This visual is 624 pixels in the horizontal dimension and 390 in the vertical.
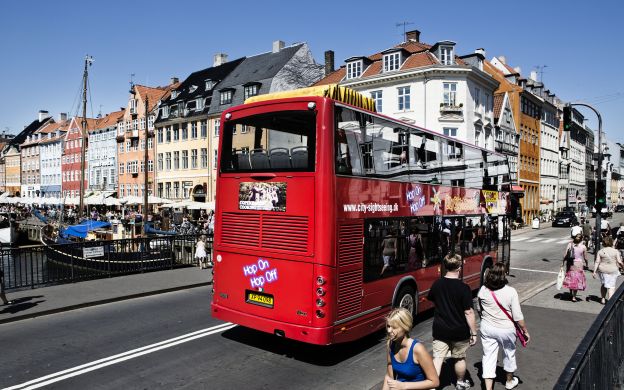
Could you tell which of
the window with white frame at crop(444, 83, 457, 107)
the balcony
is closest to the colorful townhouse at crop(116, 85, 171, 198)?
the balcony

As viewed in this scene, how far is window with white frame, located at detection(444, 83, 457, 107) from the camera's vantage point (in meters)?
38.7

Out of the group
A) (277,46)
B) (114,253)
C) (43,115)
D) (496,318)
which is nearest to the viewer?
(496,318)

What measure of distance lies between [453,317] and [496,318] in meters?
0.69

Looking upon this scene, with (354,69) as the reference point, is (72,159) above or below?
below

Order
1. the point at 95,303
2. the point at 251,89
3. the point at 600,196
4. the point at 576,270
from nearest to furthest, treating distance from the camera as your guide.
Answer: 1. the point at 576,270
2. the point at 95,303
3. the point at 600,196
4. the point at 251,89

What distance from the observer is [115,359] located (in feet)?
25.6

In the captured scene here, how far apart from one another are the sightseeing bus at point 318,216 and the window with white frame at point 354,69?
34010mm

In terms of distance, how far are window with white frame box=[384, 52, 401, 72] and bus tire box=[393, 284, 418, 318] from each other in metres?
33.2

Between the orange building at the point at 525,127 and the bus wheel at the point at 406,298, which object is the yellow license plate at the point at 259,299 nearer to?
the bus wheel at the point at 406,298

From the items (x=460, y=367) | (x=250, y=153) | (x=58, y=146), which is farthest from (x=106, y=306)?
(x=58, y=146)

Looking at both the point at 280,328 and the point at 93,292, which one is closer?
the point at 280,328

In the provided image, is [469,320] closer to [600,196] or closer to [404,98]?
[600,196]

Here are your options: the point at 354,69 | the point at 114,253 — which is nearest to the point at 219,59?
the point at 354,69

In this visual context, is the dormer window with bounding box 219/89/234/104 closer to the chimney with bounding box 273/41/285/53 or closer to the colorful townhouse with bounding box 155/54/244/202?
the colorful townhouse with bounding box 155/54/244/202
